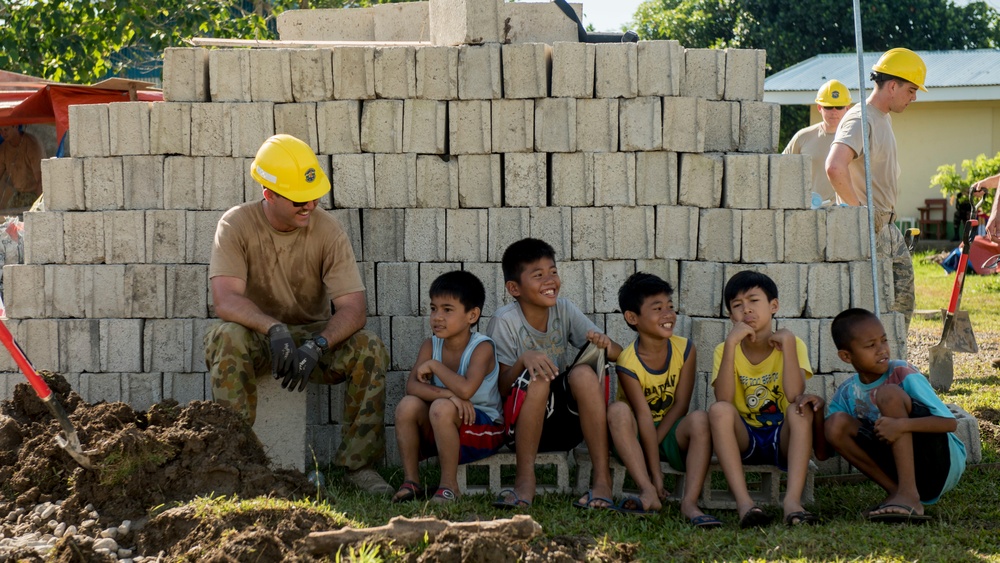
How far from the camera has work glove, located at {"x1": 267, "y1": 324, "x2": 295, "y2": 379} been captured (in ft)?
16.1

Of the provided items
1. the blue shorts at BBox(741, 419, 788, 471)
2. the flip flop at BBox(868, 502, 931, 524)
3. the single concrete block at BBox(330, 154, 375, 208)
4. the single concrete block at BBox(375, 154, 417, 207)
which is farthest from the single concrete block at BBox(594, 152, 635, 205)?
the flip flop at BBox(868, 502, 931, 524)

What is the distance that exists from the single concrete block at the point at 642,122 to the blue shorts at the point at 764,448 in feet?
5.55

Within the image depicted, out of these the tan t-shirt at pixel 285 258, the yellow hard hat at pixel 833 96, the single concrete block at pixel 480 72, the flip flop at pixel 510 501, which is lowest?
the flip flop at pixel 510 501

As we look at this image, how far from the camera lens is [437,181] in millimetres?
5871

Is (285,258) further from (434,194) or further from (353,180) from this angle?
(434,194)

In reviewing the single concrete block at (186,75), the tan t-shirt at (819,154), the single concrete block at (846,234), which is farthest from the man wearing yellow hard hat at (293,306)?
the tan t-shirt at (819,154)

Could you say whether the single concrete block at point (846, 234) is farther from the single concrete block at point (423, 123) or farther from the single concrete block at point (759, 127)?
the single concrete block at point (423, 123)

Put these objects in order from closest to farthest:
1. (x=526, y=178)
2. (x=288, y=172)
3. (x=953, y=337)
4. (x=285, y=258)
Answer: (x=288, y=172) → (x=285, y=258) → (x=526, y=178) → (x=953, y=337)

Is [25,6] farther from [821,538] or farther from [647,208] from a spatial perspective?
[821,538]

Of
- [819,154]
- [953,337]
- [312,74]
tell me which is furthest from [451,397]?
[953,337]

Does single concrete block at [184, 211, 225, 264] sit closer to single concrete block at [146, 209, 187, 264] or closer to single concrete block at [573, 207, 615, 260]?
single concrete block at [146, 209, 187, 264]

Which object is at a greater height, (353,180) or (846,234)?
(353,180)

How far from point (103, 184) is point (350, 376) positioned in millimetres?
1942

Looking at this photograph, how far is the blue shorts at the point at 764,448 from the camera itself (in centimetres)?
485
